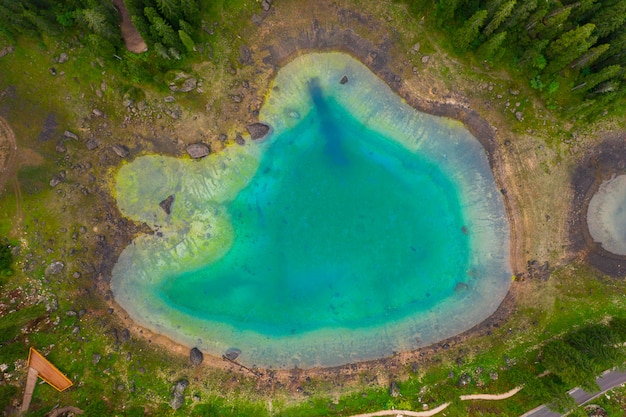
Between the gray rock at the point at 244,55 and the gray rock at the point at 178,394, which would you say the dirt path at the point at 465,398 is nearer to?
the gray rock at the point at 178,394

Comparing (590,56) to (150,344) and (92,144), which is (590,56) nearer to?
(92,144)

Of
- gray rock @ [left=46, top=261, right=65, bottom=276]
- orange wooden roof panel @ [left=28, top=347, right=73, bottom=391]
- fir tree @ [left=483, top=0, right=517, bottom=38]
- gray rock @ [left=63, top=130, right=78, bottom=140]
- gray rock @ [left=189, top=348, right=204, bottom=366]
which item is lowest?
orange wooden roof panel @ [left=28, top=347, right=73, bottom=391]

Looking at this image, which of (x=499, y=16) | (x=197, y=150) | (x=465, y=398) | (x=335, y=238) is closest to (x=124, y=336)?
(x=197, y=150)

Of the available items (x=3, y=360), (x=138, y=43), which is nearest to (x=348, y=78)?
(x=138, y=43)

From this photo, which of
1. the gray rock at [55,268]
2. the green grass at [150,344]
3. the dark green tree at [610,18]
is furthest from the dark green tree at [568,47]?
the gray rock at [55,268]

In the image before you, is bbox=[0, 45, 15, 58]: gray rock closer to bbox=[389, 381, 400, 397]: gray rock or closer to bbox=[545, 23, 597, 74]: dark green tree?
bbox=[389, 381, 400, 397]: gray rock

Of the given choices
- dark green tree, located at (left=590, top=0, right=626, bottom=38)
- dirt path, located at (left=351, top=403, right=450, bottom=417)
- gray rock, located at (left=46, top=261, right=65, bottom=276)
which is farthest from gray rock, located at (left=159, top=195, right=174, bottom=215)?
dark green tree, located at (left=590, top=0, right=626, bottom=38)

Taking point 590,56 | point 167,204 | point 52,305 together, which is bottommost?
point 52,305
